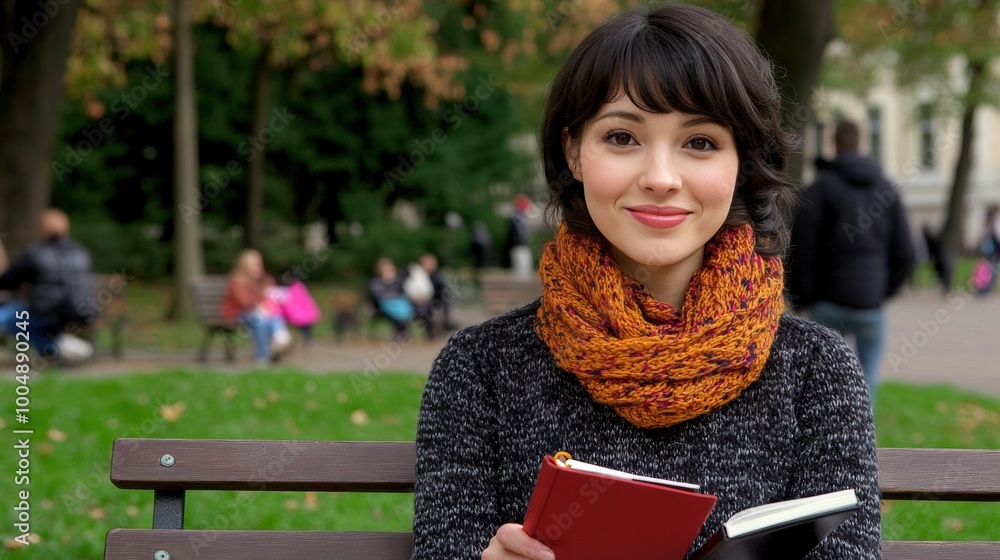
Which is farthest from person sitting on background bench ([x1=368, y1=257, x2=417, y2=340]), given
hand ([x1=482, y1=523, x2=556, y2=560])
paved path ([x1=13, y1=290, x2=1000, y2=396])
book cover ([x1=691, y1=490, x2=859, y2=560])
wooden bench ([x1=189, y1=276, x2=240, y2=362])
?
book cover ([x1=691, y1=490, x2=859, y2=560])

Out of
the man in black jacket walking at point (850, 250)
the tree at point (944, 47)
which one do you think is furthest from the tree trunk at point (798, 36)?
the tree at point (944, 47)

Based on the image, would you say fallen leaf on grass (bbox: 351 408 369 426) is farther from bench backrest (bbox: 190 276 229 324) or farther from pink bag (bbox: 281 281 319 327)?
bench backrest (bbox: 190 276 229 324)

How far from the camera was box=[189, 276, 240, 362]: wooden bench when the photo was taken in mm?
12297

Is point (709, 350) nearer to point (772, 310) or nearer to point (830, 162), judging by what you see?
point (772, 310)

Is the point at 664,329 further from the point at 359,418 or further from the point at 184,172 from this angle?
the point at 184,172

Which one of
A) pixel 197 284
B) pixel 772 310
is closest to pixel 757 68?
pixel 772 310

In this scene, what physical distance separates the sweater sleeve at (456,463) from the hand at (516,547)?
187 mm

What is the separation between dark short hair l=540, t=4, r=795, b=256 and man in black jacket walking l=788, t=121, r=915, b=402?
4.39 m

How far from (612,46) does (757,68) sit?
10.6 inches

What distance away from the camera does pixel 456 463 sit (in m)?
2.22

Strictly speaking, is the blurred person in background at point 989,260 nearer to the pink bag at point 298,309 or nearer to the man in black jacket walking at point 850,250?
the pink bag at point 298,309

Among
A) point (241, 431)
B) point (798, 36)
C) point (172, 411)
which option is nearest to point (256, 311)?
point (172, 411)

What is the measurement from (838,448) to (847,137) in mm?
5059

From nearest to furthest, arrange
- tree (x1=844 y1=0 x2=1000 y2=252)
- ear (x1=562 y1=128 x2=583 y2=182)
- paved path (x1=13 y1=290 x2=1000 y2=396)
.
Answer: ear (x1=562 y1=128 x2=583 y2=182)
paved path (x1=13 y1=290 x2=1000 y2=396)
tree (x1=844 y1=0 x2=1000 y2=252)
